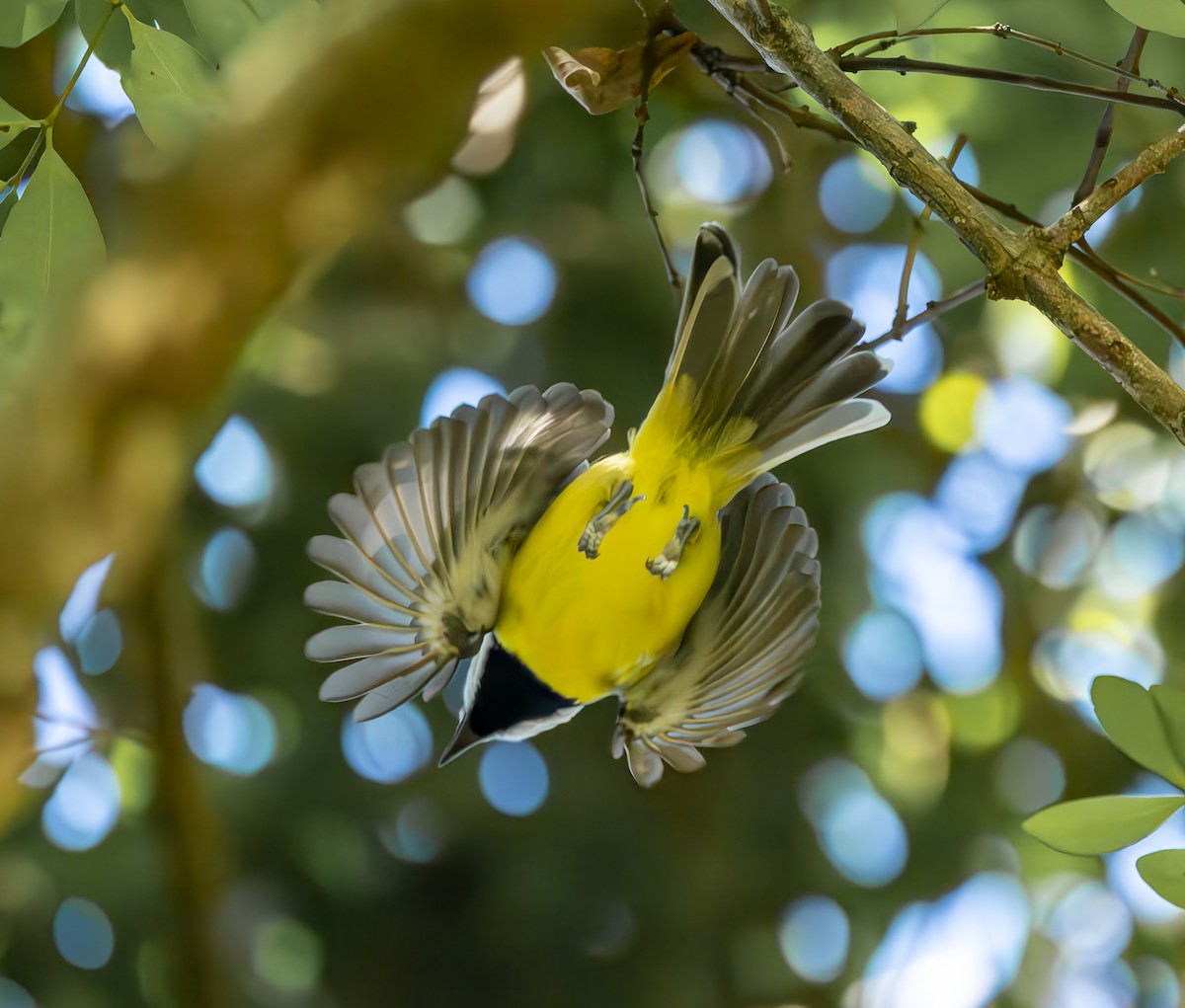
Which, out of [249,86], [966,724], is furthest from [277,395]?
[966,724]

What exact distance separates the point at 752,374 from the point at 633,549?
186mm

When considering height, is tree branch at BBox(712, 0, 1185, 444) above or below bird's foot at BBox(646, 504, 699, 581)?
above

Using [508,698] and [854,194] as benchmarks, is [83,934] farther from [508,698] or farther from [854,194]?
[854,194]

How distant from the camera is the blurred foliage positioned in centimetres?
142

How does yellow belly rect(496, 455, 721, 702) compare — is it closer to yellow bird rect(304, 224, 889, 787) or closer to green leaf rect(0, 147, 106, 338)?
yellow bird rect(304, 224, 889, 787)

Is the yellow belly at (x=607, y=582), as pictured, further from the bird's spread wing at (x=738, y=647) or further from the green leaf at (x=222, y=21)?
the green leaf at (x=222, y=21)

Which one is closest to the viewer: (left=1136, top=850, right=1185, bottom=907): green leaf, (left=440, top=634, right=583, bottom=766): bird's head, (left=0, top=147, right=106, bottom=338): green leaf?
(left=1136, top=850, right=1185, bottom=907): green leaf

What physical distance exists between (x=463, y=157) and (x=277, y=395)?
1.54ft

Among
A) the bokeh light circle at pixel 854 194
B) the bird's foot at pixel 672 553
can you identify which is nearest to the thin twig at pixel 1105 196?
the bird's foot at pixel 672 553

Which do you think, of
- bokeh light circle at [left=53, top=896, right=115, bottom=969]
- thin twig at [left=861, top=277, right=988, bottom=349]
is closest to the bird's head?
thin twig at [left=861, top=277, right=988, bottom=349]

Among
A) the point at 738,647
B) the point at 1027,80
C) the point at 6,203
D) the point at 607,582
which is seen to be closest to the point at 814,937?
the point at 738,647

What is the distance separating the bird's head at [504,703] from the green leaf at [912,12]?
0.59 meters

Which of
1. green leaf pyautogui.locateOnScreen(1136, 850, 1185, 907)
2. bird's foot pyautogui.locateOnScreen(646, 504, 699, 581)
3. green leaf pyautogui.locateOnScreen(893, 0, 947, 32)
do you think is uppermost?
green leaf pyautogui.locateOnScreen(893, 0, 947, 32)

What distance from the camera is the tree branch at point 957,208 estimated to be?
48 cm
